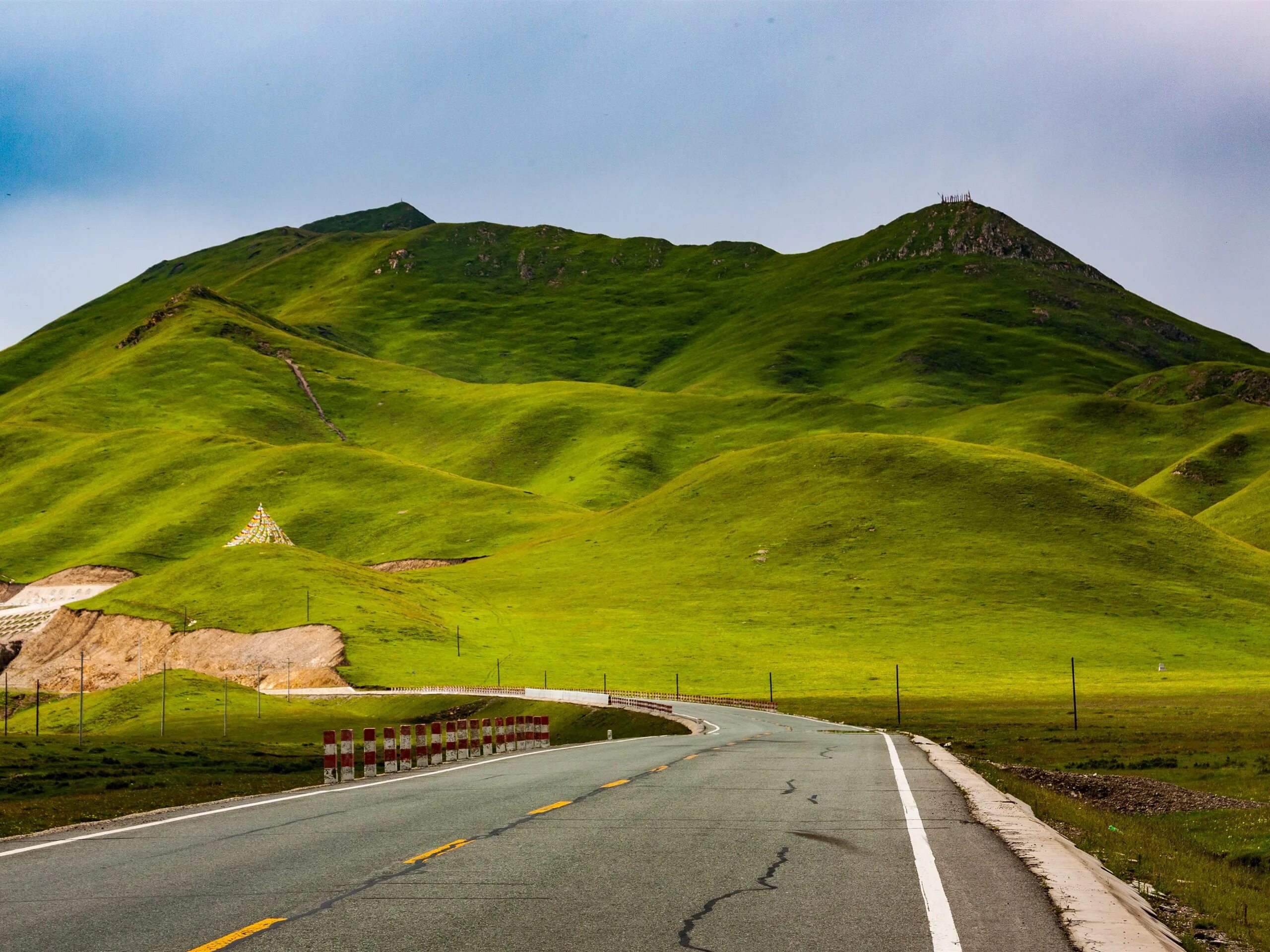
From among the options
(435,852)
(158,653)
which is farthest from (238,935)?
(158,653)

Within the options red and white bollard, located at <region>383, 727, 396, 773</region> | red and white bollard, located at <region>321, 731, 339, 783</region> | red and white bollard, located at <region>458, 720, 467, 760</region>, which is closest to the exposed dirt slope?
red and white bollard, located at <region>458, 720, 467, 760</region>

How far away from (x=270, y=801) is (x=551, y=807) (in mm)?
5418

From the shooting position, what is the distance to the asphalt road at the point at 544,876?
402 inches

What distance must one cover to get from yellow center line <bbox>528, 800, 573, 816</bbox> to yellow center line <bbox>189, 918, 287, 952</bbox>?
7782mm

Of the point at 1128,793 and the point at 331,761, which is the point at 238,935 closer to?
the point at 331,761

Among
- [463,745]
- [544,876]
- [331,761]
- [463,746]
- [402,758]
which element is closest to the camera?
[544,876]

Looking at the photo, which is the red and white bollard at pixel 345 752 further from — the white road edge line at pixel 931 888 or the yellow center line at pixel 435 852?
the white road edge line at pixel 931 888

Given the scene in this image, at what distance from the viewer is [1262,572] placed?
15788 cm

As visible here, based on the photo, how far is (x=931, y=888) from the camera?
12.2 metres

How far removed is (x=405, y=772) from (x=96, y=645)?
110 meters

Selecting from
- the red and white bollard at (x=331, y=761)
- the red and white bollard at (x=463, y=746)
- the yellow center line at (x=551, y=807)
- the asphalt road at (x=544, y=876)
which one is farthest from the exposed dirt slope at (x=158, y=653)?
the asphalt road at (x=544, y=876)

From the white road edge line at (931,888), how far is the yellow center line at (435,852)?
206 inches

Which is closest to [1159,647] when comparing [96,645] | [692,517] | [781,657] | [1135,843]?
[781,657]

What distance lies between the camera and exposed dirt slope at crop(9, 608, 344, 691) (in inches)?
4377
